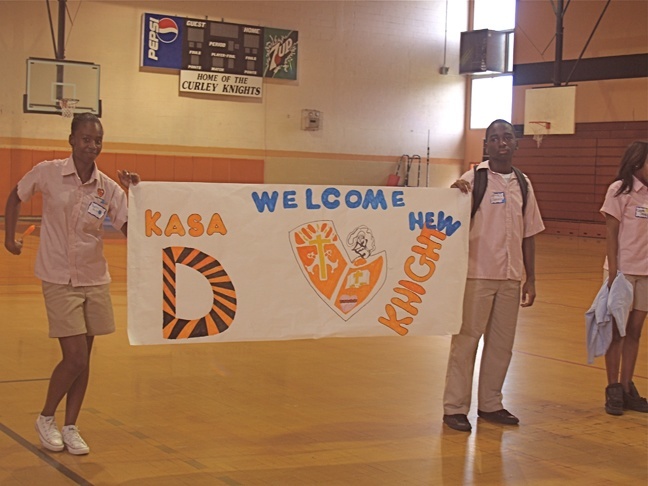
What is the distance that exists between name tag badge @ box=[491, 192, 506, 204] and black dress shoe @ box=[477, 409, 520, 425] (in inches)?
49.3

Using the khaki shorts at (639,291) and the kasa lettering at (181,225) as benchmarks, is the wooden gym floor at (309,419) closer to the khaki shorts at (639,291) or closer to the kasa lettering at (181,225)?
the khaki shorts at (639,291)

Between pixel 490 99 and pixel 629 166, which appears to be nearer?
pixel 629 166

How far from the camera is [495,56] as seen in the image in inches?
1035

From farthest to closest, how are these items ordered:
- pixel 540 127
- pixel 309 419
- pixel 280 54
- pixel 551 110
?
pixel 280 54 → pixel 540 127 → pixel 551 110 → pixel 309 419

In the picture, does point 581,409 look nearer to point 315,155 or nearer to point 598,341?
point 598,341

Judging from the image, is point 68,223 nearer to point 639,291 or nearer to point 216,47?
point 639,291

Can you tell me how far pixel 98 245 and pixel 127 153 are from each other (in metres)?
18.6

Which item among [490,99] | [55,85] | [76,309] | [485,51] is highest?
[485,51]

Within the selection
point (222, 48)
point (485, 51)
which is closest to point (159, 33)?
point (222, 48)

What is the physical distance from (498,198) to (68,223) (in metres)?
2.45

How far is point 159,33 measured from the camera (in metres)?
23.0

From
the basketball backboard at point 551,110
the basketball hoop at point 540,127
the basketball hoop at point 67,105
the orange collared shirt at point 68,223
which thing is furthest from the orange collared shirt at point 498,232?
the basketball hoop at point 540,127

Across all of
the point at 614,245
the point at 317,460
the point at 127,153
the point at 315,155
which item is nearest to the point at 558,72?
the point at 315,155

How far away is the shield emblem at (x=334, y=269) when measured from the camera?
16.4 ft
